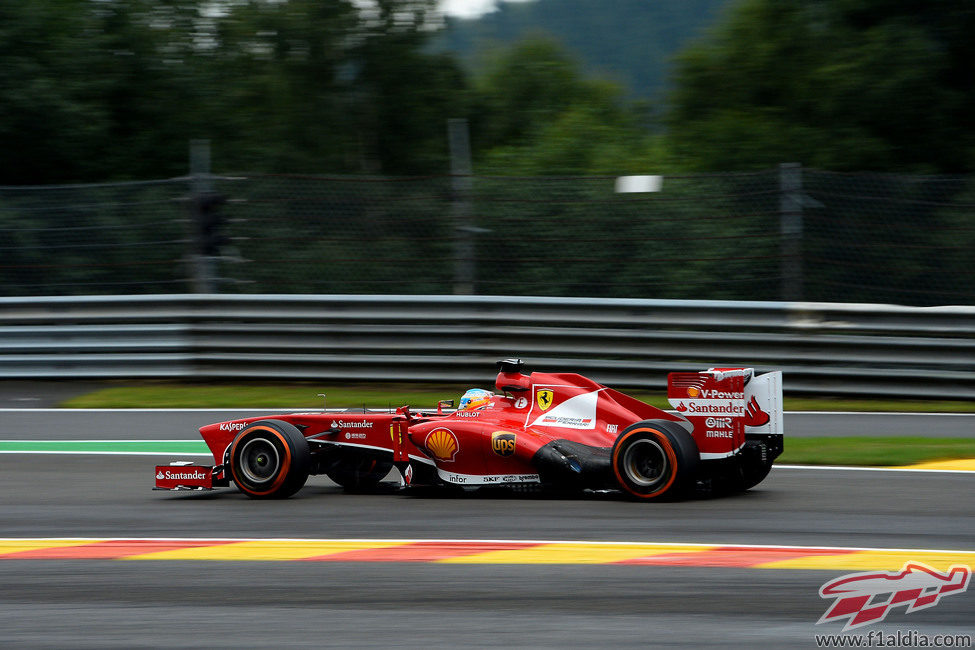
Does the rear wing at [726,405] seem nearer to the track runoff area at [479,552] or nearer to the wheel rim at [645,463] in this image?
the wheel rim at [645,463]

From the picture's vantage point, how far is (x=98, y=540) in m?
7.16

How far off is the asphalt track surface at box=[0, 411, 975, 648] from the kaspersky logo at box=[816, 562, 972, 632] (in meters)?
0.09

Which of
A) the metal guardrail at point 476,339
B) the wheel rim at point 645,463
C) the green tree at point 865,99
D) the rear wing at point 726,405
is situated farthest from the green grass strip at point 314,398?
the green tree at point 865,99

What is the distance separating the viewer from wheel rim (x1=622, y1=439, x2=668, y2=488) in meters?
7.54

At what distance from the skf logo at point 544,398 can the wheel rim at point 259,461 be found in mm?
1757

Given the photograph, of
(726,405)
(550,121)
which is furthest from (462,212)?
(550,121)

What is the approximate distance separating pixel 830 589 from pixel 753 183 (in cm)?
783

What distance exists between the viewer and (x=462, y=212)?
13.5 m

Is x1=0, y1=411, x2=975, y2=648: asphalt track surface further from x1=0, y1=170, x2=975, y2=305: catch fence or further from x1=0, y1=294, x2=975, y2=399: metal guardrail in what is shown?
x1=0, y1=170, x2=975, y2=305: catch fence

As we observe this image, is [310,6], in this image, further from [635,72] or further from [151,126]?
[635,72]

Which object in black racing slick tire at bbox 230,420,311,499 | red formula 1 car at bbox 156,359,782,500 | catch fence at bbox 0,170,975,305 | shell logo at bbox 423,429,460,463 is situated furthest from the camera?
catch fence at bbox 0,170,975,305

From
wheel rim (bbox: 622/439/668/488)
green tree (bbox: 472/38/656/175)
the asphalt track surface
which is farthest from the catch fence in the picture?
wheel rim (bbox: 622/439/668/488)

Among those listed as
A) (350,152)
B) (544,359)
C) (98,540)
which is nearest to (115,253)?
(544,359)

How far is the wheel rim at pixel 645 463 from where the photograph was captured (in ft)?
24.7
